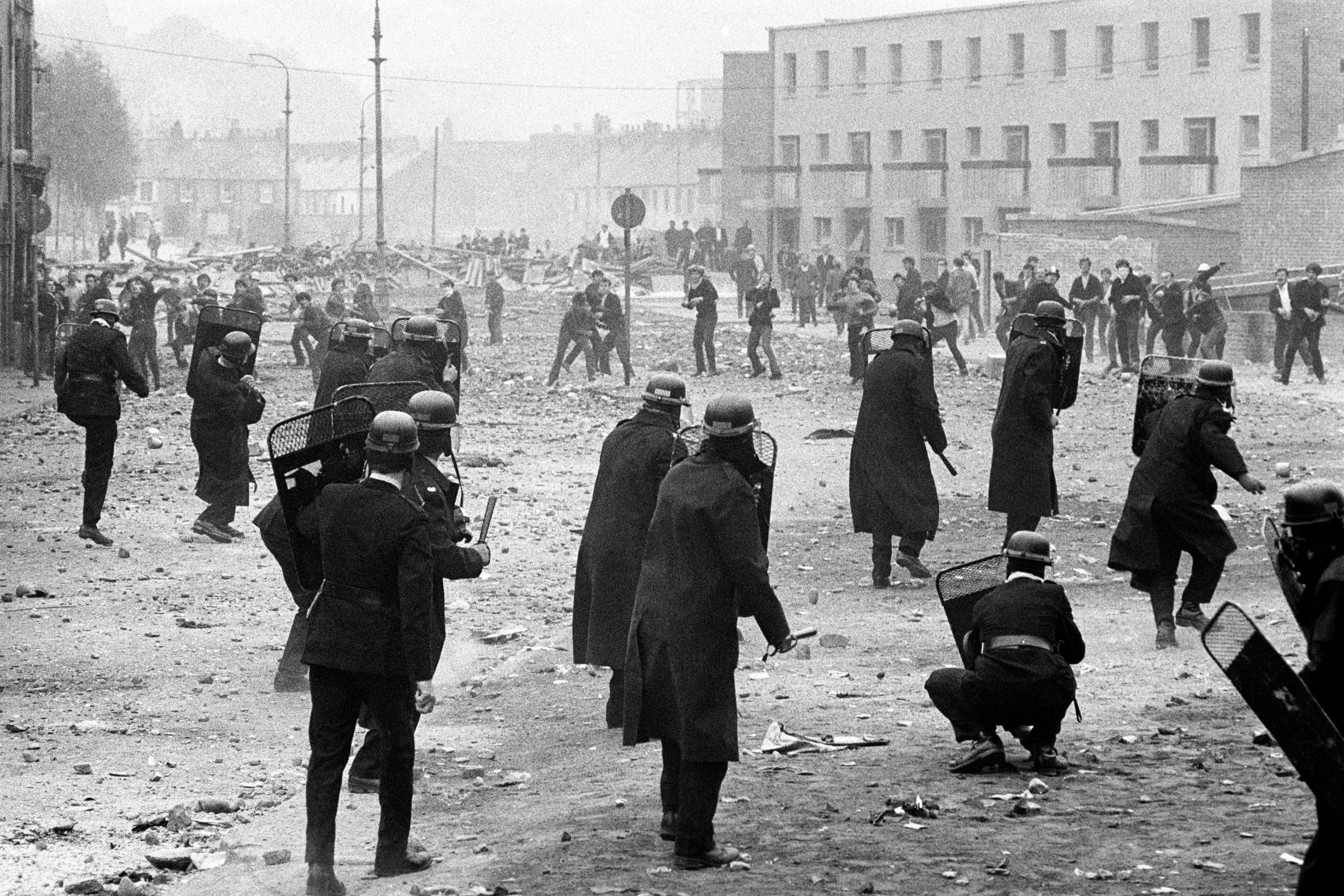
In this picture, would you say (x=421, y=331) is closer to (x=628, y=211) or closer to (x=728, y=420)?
(x=728, y=420)

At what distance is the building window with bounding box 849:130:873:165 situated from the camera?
223ft

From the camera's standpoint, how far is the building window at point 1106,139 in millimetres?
59688

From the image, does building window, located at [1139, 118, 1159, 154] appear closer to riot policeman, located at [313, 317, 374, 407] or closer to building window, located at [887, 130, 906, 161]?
building window, located at [887, 130, 906, 161]

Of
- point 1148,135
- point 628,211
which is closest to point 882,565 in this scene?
point 628,211

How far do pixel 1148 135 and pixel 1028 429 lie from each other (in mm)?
49255

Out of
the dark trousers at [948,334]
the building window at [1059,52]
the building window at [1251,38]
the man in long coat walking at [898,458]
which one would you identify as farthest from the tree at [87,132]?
the man in long coat walking at [898,458]

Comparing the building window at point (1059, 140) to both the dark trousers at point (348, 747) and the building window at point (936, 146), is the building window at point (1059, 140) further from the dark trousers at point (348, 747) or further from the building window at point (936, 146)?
the dark trousers at point (348, 747)

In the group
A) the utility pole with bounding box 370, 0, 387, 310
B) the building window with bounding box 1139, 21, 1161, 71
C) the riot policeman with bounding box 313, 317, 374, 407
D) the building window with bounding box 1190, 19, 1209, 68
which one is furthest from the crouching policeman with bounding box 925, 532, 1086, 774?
the building window with bounding box 1139, 21, 1161, 71

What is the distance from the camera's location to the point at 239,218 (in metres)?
120

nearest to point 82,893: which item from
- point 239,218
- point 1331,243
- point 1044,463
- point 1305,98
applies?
point 1044,463

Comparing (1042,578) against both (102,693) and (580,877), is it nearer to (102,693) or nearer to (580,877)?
(580,877)

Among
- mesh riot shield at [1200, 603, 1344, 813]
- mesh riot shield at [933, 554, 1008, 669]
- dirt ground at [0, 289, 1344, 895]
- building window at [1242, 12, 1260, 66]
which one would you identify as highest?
building window at [1242, 12, 1260, 66]

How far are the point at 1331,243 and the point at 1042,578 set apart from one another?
1276 inches

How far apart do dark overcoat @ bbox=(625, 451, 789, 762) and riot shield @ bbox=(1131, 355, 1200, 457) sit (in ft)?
15.6
